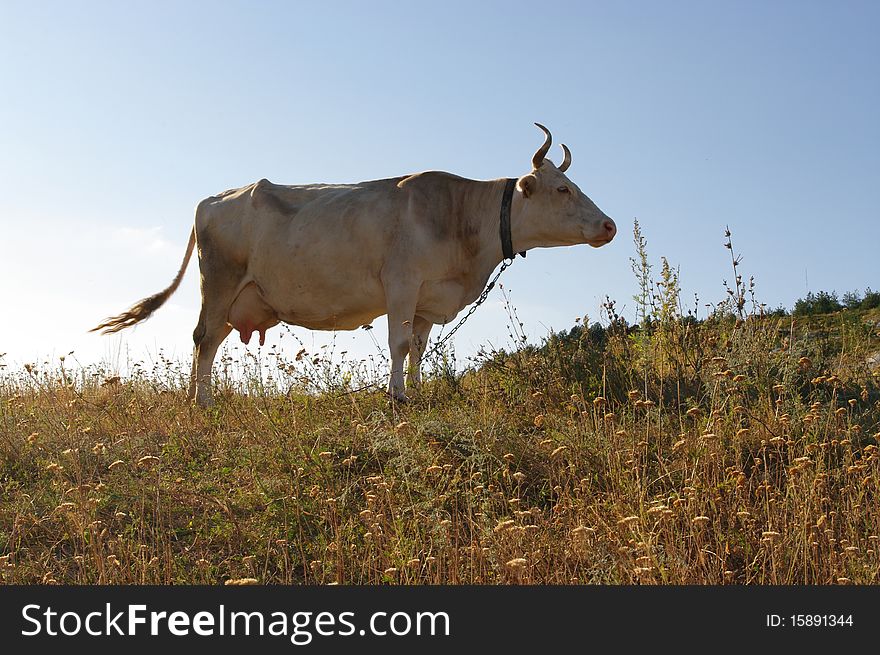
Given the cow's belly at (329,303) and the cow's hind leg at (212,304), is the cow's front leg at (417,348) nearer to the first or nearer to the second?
the cow's belly at (329,303)

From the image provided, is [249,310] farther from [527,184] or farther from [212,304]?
[527,184]

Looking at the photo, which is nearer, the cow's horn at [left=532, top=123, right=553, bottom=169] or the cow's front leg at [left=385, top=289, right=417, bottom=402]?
the cow's front leg at [left=385, top=289, right=417, bottom=402]

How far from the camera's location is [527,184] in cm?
988

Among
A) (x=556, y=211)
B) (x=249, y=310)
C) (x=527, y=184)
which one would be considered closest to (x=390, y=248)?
(x=527, y=184)

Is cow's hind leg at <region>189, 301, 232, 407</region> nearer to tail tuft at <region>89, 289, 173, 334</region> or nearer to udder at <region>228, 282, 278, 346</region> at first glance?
udder at <region>228, 282, 278, 346</region>

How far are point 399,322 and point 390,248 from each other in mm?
767

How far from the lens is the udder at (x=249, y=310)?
10.7 metres

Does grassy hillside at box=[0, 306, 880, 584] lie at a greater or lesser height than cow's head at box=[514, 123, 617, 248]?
lesser

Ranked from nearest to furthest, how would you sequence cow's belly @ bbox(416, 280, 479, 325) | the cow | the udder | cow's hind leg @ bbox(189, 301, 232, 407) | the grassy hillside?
1. the grassy hillside
2. the cow
3. cow's belly @ bbox(416, 280, 479, 325)
4. cow's hind leg @ bbox(189, 301, 232, 407)
5. the udder

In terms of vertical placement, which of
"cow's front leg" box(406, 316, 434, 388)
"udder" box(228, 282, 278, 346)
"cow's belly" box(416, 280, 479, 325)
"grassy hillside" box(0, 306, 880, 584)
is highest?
"udder" box(228, 282, 278, 346)

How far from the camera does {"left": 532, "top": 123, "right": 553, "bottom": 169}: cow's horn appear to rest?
9.91m

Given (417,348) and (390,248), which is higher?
(390,248)

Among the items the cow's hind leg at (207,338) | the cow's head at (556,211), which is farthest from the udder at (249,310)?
the cow's head at (556,211)

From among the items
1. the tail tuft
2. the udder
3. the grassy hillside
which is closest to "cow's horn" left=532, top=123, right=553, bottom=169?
the grassy hillside
